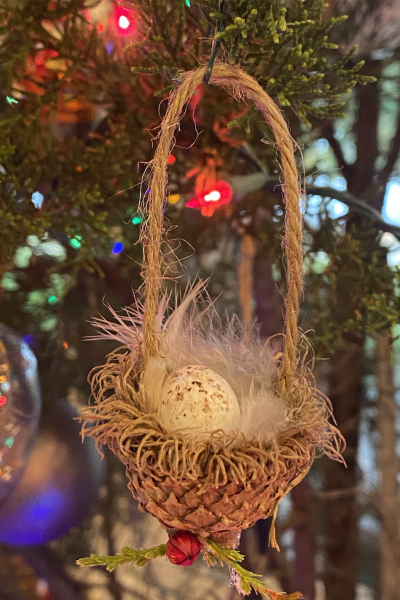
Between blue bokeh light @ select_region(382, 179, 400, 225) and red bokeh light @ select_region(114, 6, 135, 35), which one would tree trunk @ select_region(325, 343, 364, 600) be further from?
red bokeh light @ select_region(114, 6, 135, 35)

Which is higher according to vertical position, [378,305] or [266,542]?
[378,305]

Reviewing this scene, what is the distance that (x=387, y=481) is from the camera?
896 millimetres

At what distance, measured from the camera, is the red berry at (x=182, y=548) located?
0.35 meters

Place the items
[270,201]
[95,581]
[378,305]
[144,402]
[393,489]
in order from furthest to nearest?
[95,581], [393,489], [270,201], [378,305], [144,402]

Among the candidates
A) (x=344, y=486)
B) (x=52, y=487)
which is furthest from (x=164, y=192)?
(x=344, y=486)

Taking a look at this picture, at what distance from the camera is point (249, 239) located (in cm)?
80

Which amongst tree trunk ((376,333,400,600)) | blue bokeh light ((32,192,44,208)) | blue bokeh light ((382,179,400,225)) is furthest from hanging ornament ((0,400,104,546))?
blue bokeh light ((382,179,400,225))

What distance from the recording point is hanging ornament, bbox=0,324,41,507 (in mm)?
560

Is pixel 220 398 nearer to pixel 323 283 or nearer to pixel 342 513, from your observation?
pixel 323 283

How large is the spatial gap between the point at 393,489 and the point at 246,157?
69 centimetres

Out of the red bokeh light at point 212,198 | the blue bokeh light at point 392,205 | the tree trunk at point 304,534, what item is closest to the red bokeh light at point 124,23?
the red bokeh light at point 212,198

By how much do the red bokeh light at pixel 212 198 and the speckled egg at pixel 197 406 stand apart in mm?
313

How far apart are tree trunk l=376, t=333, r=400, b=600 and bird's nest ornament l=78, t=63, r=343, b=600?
1.83 ft

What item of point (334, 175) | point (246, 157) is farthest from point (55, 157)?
point (334, 175)
